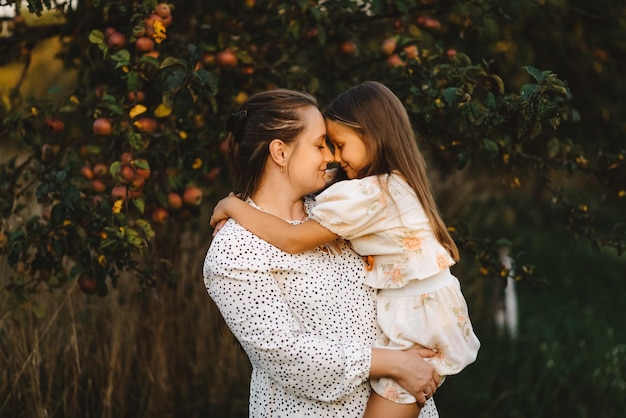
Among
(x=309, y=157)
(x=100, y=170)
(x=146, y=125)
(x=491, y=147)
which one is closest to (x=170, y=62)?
(x=146, y=125)

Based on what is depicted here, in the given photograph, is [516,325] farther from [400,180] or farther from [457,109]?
[400,180]

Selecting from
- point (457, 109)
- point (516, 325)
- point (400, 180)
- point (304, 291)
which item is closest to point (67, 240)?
→ point (304, 291)

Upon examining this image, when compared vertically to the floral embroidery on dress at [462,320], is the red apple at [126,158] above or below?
above

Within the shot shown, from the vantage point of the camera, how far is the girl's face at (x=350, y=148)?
7.12 ft

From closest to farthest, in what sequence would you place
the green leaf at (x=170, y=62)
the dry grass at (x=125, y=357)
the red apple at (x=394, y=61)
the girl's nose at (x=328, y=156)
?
1. the girl's nose at (x=328, y=156)
2. the green leaf at (x=170, y=62)
3. the red apple at (x=394, y=61)
4. the dry grass at (x=125, y=357)

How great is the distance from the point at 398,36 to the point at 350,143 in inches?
31.7

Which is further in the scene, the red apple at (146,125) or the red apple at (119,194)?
the red apple at (146,125)

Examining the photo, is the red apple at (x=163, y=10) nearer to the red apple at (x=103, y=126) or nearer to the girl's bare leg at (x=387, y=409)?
the red apple at (x=103, y=126)

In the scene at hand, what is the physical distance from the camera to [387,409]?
6.66 ft

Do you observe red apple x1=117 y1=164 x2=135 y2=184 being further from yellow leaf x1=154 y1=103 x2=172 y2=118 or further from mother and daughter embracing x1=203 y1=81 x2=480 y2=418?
mother and daughter embracing x1=203 y1=81 x2=480 y2=418

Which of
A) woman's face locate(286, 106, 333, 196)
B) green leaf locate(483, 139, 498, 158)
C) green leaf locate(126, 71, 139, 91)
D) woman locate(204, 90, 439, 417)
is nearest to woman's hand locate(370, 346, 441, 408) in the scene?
woman locate(204, 90, 439, 417)

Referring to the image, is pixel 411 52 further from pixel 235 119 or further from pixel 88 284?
pixel 88 284

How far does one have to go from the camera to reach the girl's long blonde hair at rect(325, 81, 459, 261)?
7.02 ft

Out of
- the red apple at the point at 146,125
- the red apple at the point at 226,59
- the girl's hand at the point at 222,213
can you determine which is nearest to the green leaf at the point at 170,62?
the red apple at the point at 146,125
